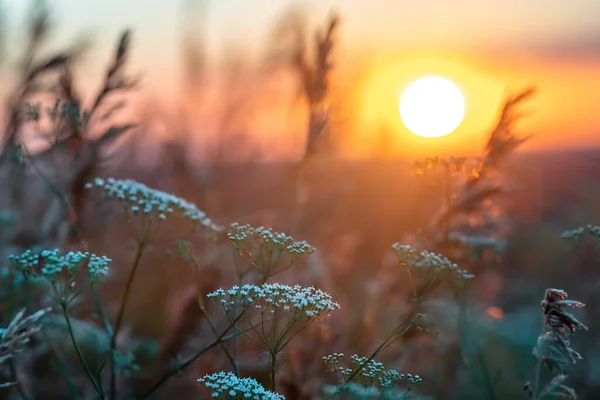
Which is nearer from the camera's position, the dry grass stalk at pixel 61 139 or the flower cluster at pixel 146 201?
the flower cluster at pixel 146 201

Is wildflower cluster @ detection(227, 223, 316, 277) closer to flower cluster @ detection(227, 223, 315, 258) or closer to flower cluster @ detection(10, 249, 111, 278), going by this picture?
flower cluster @ detection(227, 223, 315, 258)

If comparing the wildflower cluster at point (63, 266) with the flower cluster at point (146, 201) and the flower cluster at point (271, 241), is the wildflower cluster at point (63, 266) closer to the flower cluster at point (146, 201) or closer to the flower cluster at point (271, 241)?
the flower cluster at point (146, 201)

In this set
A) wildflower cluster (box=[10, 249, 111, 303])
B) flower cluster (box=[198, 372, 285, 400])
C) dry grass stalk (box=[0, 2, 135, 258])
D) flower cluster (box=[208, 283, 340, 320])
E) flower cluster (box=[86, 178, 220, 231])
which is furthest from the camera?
dry grass stalk (box=[0, 2, 135, 258])

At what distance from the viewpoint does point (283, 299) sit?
1912 mm

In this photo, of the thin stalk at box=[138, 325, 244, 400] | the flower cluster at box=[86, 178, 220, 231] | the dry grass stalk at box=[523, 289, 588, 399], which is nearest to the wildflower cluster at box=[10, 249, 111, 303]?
the flower cluster at box=[86, 178, 220, 231]

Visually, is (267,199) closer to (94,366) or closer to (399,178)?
(399,178)

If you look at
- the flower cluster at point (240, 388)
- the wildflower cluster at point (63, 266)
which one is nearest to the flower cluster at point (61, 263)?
the wildflower cluster at point (63, 266)

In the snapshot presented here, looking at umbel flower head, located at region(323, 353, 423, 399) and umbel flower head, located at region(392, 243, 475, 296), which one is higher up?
umbel flower head, located at region(392, 243, 475, 296)

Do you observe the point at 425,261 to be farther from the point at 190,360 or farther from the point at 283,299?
the point at 190,360

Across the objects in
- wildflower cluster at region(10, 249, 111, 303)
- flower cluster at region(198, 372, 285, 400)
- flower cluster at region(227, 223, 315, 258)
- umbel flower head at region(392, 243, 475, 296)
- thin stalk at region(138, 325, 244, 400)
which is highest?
flower cluster at region(227, 223, 315, 258)

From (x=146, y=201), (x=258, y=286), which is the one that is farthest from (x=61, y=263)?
(x=258, y=286)

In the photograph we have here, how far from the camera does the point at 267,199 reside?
1161cm

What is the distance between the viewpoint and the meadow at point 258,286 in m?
2.07

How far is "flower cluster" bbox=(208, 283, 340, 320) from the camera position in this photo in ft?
6.25
